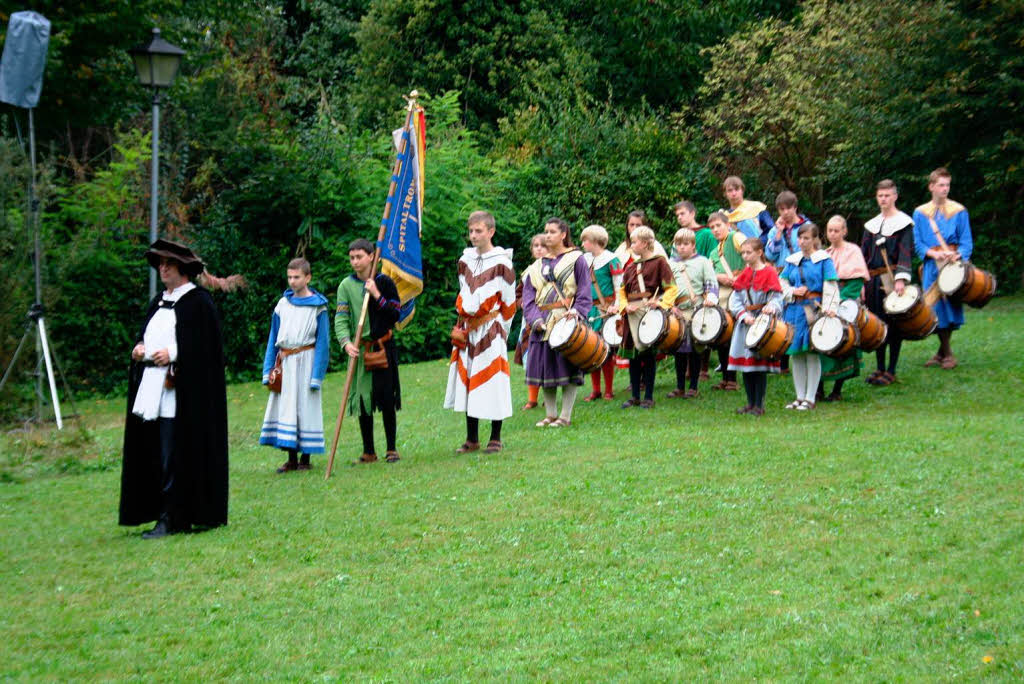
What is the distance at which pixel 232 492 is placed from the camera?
11.2m

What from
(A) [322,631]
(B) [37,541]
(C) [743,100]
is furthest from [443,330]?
(A) [322,631]

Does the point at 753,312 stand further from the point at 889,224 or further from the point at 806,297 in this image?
the point at 889,224

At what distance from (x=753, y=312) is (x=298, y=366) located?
4947 millimetres

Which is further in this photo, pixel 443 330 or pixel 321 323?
pixel 443 330

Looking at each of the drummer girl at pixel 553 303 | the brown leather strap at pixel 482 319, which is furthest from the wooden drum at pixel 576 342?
the brown leather strap at pixel 482 319

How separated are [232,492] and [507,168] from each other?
1608cm

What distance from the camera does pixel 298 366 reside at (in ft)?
38.7

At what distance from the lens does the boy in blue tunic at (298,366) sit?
1178cm

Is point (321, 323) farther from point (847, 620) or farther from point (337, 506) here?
point (847, 620)

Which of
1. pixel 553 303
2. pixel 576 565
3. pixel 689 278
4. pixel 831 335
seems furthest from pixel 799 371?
pixel 576 565

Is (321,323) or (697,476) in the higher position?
(321,323)

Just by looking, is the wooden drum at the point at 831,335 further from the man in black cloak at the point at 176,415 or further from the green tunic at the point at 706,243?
the man in black cloak at the point at 176,415

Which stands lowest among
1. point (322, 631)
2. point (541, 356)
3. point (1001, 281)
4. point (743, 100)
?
point (322, 631)

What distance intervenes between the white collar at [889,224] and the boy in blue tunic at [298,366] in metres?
6.72
